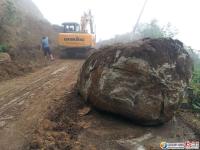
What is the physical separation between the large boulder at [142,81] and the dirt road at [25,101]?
1.68 m

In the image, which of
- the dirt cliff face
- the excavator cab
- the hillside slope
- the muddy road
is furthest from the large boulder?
the excavator cab

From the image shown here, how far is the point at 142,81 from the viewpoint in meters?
7.15

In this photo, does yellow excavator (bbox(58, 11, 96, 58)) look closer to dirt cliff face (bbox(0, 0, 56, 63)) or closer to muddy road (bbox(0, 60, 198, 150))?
dirt cliff face (bbox(0, 0, 56, 63))

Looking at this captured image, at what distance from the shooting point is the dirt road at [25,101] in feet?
22.7

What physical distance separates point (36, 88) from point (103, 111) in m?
3.86

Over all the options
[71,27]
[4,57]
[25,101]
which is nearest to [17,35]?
[71,27]

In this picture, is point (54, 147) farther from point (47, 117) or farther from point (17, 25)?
point (17, 25)

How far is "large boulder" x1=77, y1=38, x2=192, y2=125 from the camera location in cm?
716

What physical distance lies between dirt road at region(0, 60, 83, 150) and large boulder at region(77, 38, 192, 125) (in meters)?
1.68

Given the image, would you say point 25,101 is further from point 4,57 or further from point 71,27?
point 71,27

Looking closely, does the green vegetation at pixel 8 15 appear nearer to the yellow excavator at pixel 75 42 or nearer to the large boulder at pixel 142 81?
the yellow excavator at pixel 75 42

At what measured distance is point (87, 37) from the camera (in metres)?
20.1

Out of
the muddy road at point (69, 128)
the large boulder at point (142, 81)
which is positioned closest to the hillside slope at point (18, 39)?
the muddy road at point (69, 128)

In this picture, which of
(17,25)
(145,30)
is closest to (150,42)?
(17,25)
